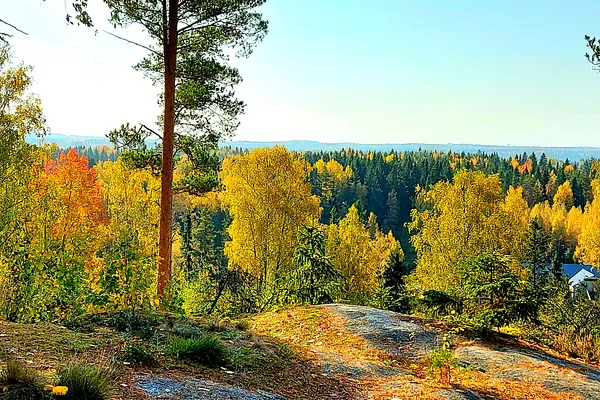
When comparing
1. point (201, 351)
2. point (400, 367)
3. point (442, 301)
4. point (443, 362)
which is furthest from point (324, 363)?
point (442, 301)

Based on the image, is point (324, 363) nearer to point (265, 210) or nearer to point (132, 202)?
Result: point (265, 210)

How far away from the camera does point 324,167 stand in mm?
85688

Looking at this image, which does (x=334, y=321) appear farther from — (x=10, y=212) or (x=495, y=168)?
(x=495, y=168)

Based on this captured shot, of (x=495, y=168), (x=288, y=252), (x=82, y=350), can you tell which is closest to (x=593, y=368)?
(x=82, y=350)

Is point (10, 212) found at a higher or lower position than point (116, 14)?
lower

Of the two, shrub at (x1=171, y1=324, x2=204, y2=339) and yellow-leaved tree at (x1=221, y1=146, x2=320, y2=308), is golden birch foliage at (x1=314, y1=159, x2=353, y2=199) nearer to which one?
yellow-leaved tree at (x1=221, y1=146, x2=320, y2=308)

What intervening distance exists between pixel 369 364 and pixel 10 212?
34.2ft

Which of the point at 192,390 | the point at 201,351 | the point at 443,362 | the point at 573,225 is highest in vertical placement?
the point at 192,390

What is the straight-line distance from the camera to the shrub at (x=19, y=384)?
9.30 feet

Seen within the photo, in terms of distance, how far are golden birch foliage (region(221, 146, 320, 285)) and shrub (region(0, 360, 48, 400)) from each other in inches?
563

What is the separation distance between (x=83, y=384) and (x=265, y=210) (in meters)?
14.8

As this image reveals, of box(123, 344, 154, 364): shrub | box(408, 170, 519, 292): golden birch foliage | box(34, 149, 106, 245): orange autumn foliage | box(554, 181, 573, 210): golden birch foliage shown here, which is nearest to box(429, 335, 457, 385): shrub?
box(123, 344, 154, 364): shrub

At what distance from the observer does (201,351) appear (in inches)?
190

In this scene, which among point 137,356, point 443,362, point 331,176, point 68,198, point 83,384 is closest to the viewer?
point 83,384
